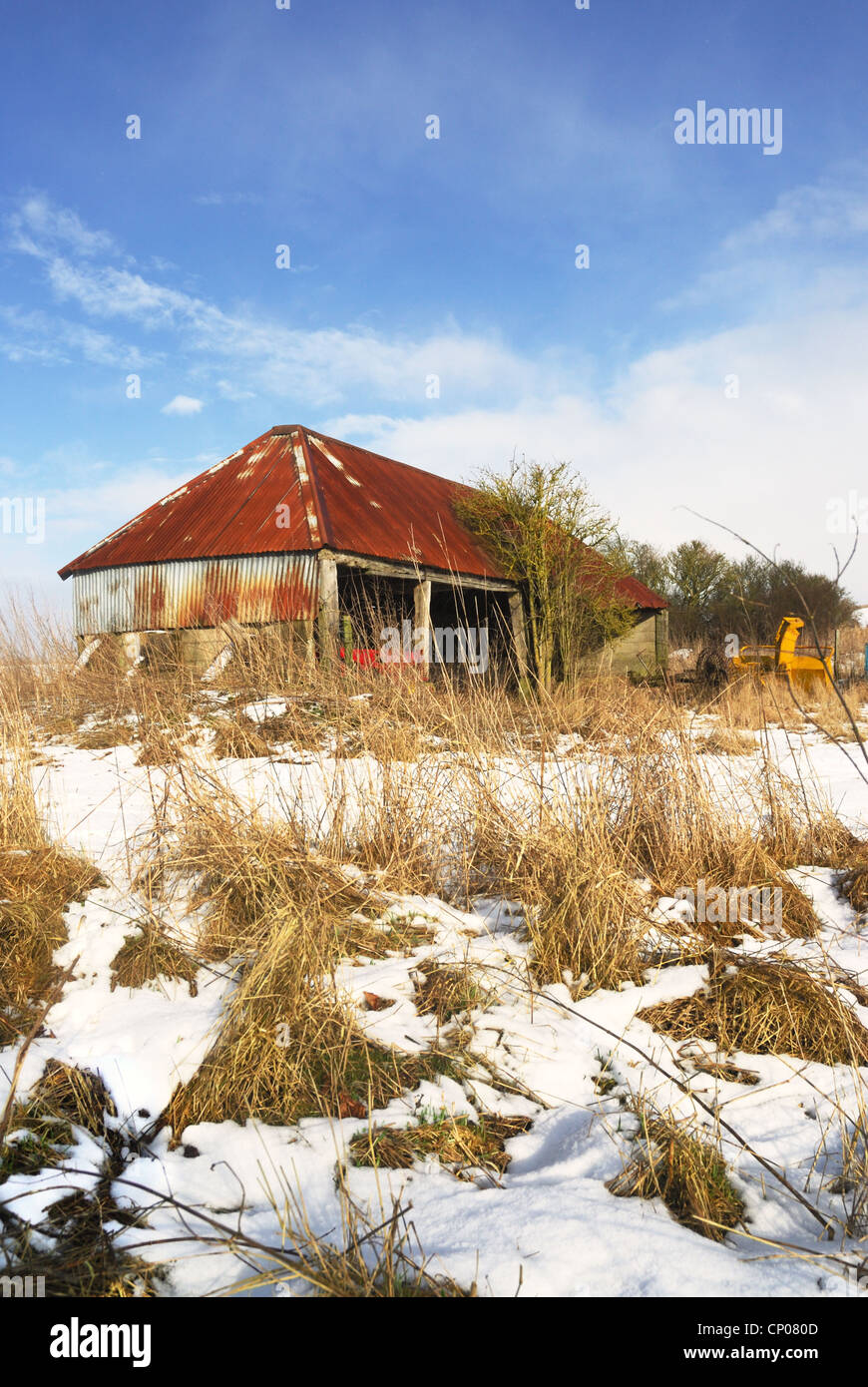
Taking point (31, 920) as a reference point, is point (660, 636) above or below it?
above

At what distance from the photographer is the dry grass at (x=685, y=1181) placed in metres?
2.09

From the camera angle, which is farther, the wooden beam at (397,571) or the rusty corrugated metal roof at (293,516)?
the rusty corrugated metal roof at (293,516)

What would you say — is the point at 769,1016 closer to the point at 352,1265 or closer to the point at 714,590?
the point at 352,1265

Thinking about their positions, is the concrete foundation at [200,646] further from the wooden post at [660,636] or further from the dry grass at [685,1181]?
the dry grass at [685,1181]

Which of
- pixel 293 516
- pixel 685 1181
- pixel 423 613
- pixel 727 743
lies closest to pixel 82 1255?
pixel 685 1181

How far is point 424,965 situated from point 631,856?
127cm

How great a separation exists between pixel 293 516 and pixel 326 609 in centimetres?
201

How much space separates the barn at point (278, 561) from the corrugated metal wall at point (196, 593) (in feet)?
0.07

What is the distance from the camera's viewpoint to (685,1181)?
2.16m

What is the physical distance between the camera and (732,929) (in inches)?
142

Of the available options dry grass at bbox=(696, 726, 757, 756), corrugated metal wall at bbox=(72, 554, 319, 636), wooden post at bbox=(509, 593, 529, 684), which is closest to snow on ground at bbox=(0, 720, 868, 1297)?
dry grass at bbox=(696, 726, 757, 756)

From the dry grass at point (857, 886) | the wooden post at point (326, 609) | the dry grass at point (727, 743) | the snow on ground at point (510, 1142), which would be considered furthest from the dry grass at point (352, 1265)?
the wooden post at point (326, 609)

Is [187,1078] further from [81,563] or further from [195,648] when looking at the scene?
[81,563]
